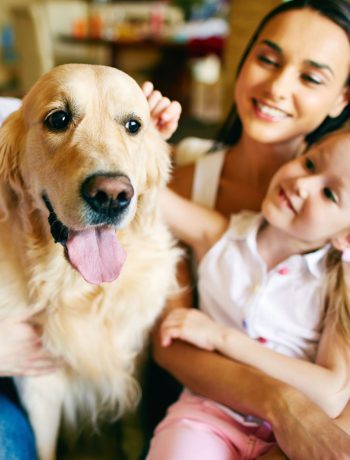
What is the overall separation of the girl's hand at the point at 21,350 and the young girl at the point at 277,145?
0.32m

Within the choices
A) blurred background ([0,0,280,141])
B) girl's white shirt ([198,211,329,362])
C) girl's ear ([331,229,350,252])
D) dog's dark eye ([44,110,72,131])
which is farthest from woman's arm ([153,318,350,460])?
blurred background ([0,0,280,141])

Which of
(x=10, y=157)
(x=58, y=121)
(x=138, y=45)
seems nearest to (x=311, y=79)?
(x=58, y=121)

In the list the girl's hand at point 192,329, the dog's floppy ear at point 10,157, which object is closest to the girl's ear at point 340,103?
the girl's hand at point 192,329

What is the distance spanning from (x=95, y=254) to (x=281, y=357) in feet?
1.70

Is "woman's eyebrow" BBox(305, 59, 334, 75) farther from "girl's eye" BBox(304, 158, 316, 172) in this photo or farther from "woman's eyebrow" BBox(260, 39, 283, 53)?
"girl's eye" BBox(304, 158, 316, 172)

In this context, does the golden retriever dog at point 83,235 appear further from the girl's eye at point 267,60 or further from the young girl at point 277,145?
the girl's eye at point 267,60

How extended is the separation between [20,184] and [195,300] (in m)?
0.66

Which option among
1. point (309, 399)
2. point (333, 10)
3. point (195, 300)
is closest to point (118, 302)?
point (195, 300)

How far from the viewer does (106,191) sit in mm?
880

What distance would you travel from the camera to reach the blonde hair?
1114 mm

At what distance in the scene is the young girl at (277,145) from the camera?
39.8 inches

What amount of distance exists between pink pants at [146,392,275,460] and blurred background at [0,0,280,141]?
3.93 metres

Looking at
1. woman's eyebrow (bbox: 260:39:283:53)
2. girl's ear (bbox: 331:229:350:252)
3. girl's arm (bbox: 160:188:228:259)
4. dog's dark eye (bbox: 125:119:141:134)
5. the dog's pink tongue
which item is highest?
woman's eyebrow (bbox: 260:39:283:53)

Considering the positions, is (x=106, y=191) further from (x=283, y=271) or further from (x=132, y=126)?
(x=283, y=271)
